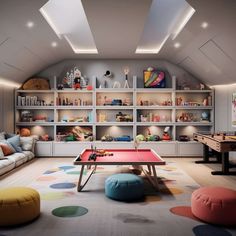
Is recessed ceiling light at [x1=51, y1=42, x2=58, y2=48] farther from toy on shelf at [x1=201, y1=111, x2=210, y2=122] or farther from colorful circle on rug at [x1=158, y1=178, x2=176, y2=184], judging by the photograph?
toy on shelf at [x1=201, y1=111, x2=210, y2=122]

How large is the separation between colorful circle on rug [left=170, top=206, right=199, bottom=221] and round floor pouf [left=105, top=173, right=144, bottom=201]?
578 millimetres

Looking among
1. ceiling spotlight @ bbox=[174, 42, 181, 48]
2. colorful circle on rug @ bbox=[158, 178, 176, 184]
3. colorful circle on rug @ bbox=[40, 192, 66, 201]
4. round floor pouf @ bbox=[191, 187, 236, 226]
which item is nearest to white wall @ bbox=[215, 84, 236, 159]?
ceiling spotlight @ bbox=[174, 42, 181, 48]

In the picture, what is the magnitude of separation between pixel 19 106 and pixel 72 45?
2.35m

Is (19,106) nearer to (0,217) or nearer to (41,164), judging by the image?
(41,164)

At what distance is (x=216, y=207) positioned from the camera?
3.37 meters

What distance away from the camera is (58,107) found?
858 centimetres

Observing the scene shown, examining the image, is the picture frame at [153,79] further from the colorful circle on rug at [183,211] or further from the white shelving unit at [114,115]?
the colorful circle on rug at [183,211]

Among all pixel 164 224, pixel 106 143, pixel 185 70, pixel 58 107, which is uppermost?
pixel 185 70

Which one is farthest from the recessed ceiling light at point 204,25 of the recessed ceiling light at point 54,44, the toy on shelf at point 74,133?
the toy on shelf at point 74,133

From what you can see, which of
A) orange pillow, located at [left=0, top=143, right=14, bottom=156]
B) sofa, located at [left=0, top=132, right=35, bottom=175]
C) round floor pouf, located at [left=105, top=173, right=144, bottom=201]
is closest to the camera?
round floor pouf, located at [left=105, top=173, right=144, bottom=201]

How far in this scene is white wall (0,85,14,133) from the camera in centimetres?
766

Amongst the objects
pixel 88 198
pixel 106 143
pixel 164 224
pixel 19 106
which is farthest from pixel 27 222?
pixel 19 106

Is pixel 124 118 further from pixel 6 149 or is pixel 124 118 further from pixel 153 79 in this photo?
pixel 6 149

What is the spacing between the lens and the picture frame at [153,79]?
868cm
